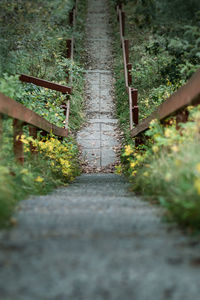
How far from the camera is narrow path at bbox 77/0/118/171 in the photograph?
39.1 ft

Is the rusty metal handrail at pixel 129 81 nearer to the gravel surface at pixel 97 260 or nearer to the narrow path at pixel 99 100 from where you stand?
the narrow path at pixel 99 100

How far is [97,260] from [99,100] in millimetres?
13194

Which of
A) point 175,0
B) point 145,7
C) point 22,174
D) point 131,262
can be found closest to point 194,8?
point 175,0

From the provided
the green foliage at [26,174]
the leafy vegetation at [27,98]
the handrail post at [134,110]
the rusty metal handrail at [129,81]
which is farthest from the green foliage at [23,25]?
the rusty metal handrail at [129,81]

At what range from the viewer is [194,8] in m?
5.97

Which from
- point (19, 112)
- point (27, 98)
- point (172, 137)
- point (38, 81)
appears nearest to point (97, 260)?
point (172, 137)

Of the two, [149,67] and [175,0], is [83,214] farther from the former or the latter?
[149,67]

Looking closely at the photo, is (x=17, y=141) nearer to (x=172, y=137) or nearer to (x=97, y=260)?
(x=172, y=137)

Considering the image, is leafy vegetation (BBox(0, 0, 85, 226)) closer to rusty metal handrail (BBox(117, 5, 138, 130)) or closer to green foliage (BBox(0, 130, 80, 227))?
green foliage (BBox(0, 130, 80, 227))

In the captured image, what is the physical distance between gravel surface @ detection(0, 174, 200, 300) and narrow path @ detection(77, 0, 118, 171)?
8.44 m

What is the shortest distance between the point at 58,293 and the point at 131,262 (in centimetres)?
43

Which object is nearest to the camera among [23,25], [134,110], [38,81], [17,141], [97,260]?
[97,260]

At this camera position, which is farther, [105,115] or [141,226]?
[105,115]

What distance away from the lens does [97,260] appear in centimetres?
214
